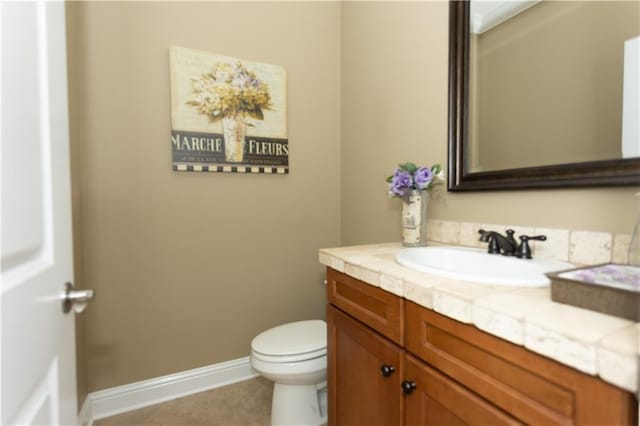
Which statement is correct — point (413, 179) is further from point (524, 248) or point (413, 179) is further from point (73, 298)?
point (73, 298)

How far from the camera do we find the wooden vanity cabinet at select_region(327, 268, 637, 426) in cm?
51

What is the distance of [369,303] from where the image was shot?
994mm

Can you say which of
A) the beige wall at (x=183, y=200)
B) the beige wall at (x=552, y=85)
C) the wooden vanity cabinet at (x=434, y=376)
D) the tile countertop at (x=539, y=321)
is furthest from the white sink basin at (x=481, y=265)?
the beige wall at (x=183, y=200)

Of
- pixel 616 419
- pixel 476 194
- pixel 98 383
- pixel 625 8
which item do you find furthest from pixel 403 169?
pixel 98 383

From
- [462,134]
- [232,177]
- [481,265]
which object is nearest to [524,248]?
[481,265]

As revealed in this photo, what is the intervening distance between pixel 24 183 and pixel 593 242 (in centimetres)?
134

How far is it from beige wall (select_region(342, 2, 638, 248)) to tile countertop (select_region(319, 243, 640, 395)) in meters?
0.42

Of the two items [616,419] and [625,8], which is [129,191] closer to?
[616,419]

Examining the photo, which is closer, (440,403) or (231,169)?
(440,403)

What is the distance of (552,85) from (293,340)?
1.46 m

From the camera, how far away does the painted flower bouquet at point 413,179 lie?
1.29 m

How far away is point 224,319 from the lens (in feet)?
6.25

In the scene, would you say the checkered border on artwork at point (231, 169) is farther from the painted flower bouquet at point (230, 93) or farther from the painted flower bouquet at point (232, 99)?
the painted flower bouquet at point (230, 93)

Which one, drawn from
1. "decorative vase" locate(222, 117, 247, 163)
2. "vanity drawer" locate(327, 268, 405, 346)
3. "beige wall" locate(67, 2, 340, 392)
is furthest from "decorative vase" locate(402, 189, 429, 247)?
"decorative vase" locate(222, 117, 247, 163)
